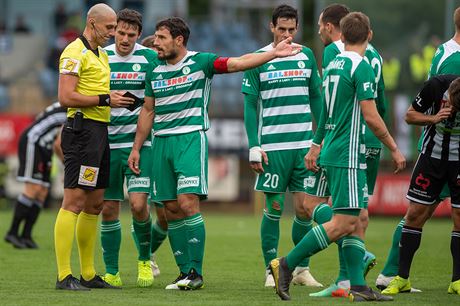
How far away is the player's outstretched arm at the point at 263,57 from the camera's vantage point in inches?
339

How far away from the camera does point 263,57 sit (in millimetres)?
8711

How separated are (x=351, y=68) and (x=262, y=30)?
1936 cm

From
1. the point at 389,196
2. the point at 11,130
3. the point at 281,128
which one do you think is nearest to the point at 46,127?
the point at 281,128

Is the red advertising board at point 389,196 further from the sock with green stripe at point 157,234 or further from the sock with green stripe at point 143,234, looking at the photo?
the sock with green stripe at point 143,234

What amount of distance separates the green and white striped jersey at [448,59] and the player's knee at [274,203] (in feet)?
6.16

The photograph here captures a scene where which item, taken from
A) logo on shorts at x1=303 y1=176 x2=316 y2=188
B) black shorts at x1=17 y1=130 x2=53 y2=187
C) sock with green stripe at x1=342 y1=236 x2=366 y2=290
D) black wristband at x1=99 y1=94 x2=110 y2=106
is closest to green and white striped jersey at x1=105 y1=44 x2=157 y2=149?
black wristband at x1=99 y1=94 x2=110 y2=106

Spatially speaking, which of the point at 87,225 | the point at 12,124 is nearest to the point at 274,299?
the point at 87,225

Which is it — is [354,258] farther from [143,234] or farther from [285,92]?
[143,234]

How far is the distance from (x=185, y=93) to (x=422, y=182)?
89.1 inches

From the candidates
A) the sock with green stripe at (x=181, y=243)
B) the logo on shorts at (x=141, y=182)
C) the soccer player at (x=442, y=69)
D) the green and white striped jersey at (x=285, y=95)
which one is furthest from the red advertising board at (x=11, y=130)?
the soccer player at (x=442, y=69)

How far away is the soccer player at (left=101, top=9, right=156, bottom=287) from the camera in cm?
965

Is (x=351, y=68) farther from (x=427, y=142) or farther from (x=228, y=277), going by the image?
(x=228, y=277)

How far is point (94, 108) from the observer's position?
8.98m

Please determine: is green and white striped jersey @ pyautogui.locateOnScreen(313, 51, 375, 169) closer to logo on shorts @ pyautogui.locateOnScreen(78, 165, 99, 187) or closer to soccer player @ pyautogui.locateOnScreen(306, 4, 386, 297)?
soccer player @ pyautogui.locateOnScreen(306, 4, 386, 297)
